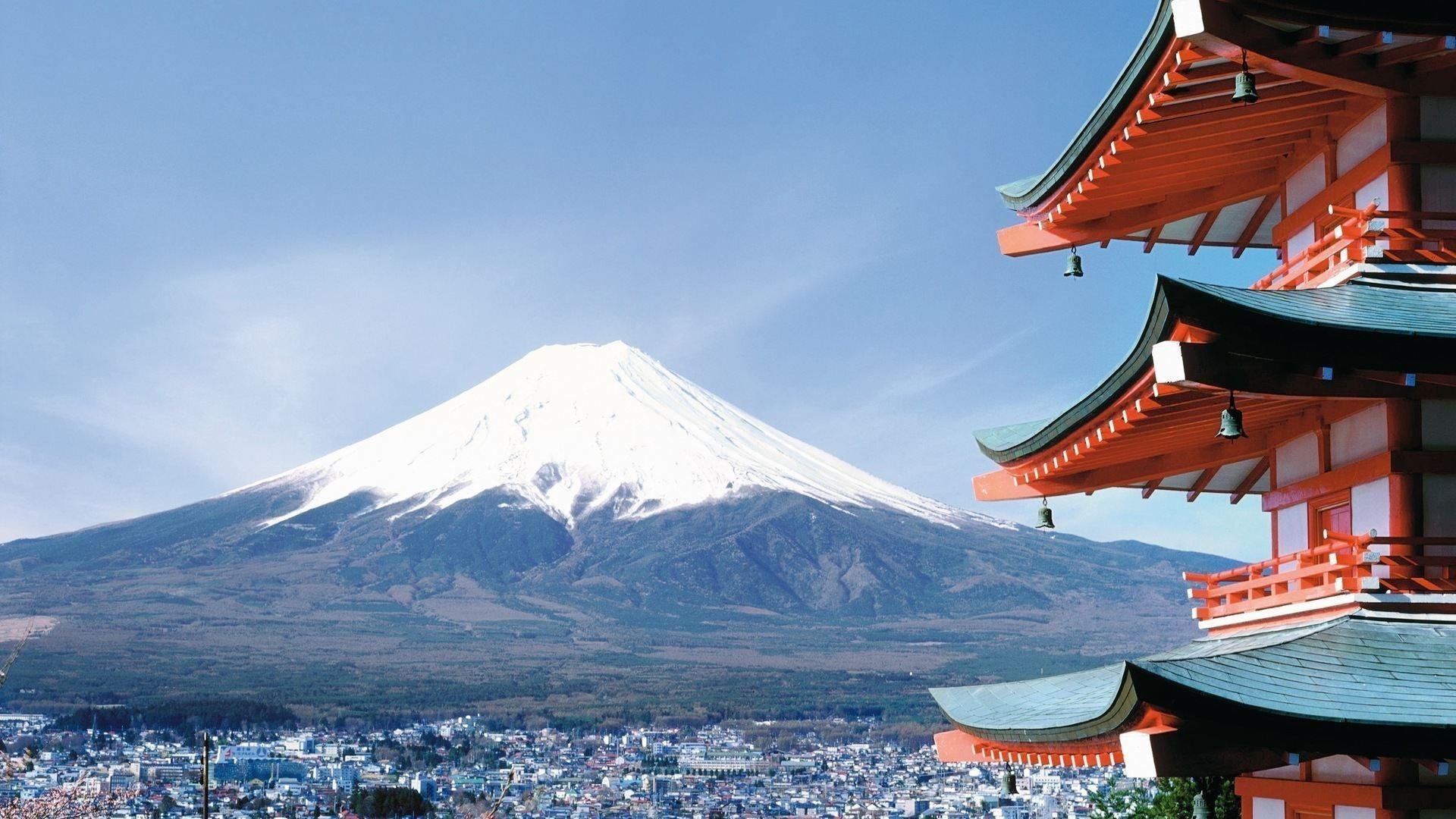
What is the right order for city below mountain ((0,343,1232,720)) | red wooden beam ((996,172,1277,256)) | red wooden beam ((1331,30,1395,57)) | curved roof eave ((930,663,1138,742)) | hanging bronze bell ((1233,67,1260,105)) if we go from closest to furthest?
curved roof eave ((930,663,1138,742))
hanging bronze bell ((1233,67,1260,105))
red wooden beam ((1331,30,1395,57))
red wooden beam ((996,172,1277,256))
city below mountain ((0,343,1232,720))

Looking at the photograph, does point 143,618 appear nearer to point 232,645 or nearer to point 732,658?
point 232,645

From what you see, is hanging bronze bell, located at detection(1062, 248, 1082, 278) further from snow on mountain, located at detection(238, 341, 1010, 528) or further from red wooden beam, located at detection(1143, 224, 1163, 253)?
snow on mountain, located at detection(238, 341, 1010, 528)

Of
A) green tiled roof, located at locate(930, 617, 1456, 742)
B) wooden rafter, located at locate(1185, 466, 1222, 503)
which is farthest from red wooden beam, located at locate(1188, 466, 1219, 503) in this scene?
green tiled roof, located at locate(930, 617, 1456, 742)

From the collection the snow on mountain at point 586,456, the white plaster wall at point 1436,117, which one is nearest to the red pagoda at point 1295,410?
the white plaster wall at point 1436,117

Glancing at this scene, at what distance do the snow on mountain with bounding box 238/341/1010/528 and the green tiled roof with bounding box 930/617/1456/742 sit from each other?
130694 millimetres

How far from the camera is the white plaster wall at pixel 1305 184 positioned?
930cm

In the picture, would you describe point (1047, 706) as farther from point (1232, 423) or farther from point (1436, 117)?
point (1436, 117)

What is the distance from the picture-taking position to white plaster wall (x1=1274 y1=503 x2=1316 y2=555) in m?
9.45

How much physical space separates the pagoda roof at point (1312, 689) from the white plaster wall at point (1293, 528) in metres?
1.12

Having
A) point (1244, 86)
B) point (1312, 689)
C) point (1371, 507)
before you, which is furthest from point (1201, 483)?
point (1244, 86)

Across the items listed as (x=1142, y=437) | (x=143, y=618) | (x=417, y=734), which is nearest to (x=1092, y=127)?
(x=1142, y=437)

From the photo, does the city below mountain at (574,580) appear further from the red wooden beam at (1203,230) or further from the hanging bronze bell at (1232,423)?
the hanging bronze bell at (1232,423)

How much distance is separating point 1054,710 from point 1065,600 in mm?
112147

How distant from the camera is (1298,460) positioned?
9.47m
